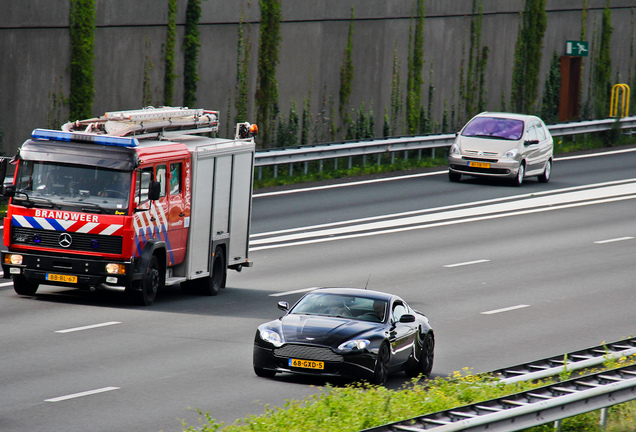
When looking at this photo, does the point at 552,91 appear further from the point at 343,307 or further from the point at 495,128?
the point at 343,307

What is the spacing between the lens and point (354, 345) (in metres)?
14.0

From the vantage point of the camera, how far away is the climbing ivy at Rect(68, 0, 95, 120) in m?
30.9

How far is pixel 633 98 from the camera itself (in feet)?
173

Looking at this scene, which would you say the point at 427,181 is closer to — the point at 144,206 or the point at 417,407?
the point at 144,206

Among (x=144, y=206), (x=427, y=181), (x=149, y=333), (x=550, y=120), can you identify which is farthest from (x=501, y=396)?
(x=550, y=120)

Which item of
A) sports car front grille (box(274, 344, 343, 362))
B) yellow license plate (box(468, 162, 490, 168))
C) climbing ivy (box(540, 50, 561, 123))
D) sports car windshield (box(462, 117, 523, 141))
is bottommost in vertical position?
sports car front grille (box(274, 344, 343, 362))

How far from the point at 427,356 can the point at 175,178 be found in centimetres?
580

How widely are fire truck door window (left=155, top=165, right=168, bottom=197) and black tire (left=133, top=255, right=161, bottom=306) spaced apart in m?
0.99

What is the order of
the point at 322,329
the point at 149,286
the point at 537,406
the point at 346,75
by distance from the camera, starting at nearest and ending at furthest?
the point at 537,406
the point at 322,329
the point at 149,286
the point at 346,75

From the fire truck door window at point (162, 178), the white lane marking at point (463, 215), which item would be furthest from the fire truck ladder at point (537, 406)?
the white lane marking at point (463, 215)

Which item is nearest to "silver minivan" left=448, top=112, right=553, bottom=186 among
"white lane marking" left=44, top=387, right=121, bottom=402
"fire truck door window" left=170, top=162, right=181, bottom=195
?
"fire truck door window" left=170, top=162, right=181, bottom=195

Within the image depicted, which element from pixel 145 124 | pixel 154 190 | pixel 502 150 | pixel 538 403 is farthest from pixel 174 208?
pixel 502 150

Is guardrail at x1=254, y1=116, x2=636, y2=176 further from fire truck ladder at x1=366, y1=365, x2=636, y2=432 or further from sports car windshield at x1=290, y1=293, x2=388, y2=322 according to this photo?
fire truck ladder at x1=366, y1=365, x2=636, y2=432

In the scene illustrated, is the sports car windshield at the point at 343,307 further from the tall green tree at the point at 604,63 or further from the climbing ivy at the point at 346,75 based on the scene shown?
the tall green tree at the point at 604,63
